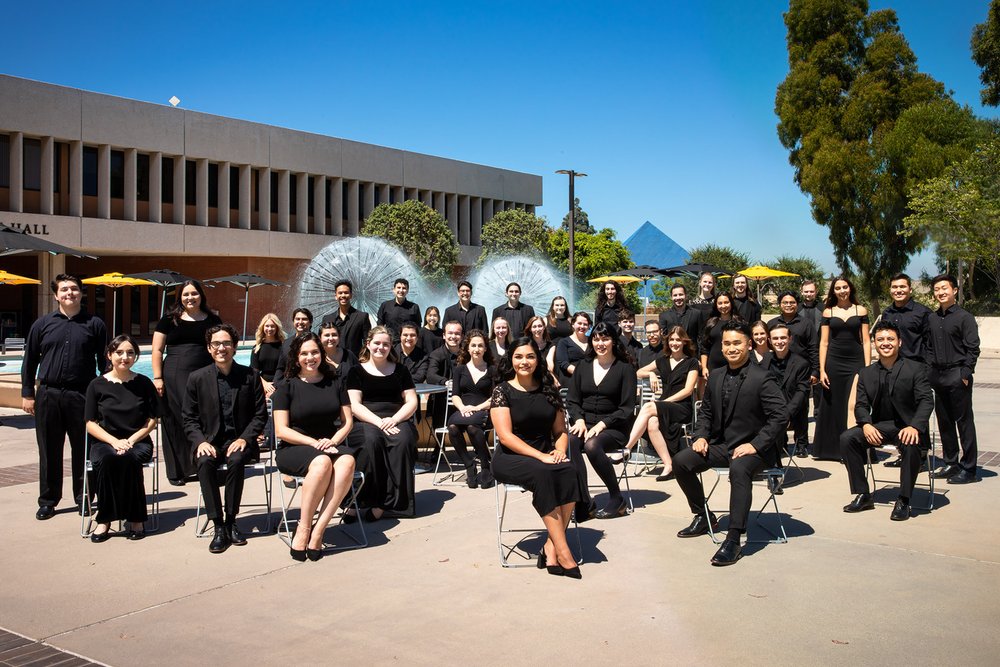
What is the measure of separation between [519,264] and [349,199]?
13.8m

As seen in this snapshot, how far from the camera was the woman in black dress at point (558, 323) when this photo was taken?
12.3 m

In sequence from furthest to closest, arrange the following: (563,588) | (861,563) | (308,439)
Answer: (308,439), (861,563), (563,588)

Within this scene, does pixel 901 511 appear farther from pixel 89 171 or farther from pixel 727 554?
pixel 89 171

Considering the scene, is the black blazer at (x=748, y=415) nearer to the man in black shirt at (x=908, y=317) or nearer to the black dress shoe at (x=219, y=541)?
the man in black shirt at (x=908, y=317)

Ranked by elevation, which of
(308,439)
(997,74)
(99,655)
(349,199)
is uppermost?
(997,74)

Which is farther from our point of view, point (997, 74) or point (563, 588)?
point (997, 74)

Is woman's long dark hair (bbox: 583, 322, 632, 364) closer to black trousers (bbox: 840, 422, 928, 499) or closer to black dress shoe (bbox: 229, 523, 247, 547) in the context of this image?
black trousers (bbox: 840, 422, 928, 499)

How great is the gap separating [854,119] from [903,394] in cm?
3900

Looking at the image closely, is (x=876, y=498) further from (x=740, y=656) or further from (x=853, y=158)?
(x=853, y=158)

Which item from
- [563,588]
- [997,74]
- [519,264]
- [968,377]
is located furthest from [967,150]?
[563,588]

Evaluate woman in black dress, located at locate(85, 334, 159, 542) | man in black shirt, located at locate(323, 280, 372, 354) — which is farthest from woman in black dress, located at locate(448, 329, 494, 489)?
woman in black dress, located at locate(85, 334, 159, 542)

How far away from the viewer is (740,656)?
425 centimetres

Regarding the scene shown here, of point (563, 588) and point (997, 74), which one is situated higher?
point (997, 74)

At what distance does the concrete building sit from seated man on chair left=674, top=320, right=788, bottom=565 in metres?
32.6
